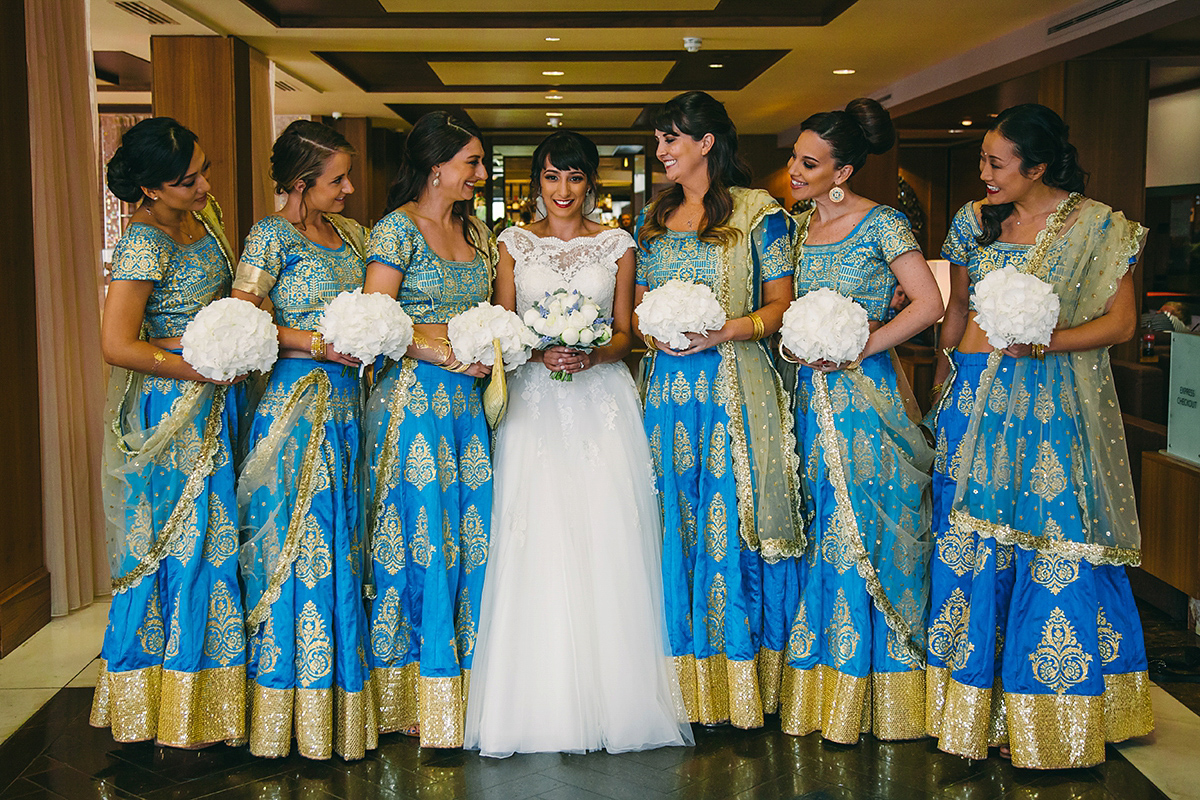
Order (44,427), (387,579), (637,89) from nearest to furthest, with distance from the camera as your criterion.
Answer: (387,579)
(44,427)
(637,89)

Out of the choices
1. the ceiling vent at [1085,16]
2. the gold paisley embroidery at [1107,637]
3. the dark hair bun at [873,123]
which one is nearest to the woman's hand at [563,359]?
the dark hair bun at [873,123]

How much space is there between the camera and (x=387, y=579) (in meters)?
3.43

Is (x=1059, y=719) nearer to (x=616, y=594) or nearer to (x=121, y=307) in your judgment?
(x=616, y=594)

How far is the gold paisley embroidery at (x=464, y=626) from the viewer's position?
11.4ft

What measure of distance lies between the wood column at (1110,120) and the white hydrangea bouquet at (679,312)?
577 cm

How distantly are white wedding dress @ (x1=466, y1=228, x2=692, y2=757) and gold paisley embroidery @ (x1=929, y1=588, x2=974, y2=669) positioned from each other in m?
0.87

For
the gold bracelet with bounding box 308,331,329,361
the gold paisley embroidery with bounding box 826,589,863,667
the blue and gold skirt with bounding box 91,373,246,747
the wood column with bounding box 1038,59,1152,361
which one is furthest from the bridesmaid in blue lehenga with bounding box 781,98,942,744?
the wood column with bounding box 1038,59,1152,361

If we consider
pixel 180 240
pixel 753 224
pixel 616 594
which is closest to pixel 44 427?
pixel 180 240

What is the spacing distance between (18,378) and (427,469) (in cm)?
244

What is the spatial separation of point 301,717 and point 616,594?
1.09m

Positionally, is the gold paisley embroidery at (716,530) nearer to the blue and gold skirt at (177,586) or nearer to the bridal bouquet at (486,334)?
the bridal bouquet at (486,334)

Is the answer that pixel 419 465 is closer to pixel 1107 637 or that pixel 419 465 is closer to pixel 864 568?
A: pixel 864 568

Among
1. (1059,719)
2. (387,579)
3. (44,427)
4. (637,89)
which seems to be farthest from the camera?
(637,89)

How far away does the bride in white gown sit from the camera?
333 cm
